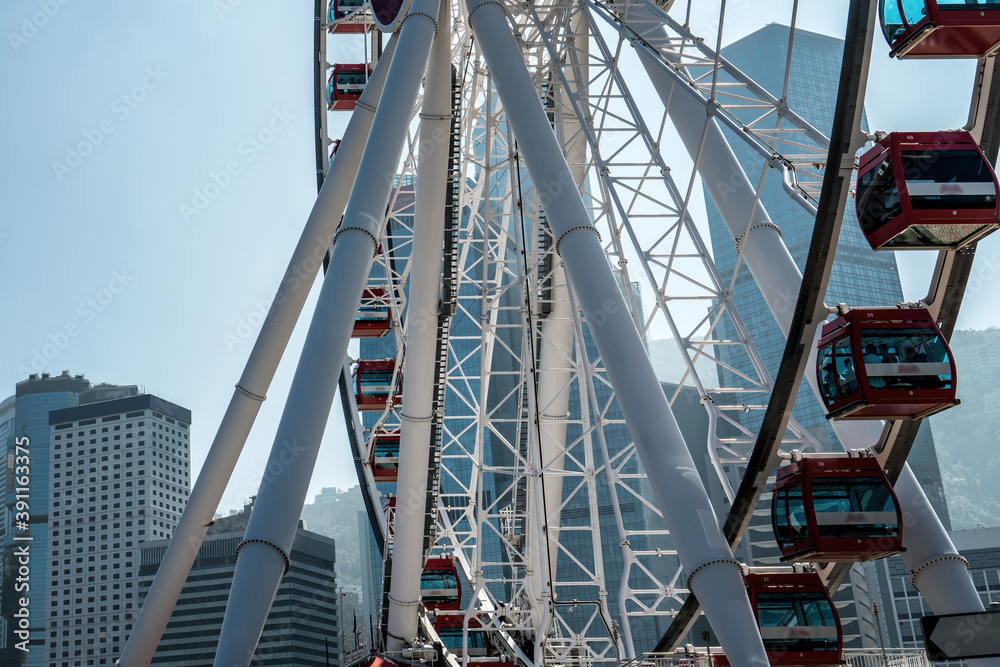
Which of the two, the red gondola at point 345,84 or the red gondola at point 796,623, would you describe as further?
the red gondola at point 345,84

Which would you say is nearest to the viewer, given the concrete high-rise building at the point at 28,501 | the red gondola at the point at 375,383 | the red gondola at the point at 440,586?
the red gondola at the point at 375,383

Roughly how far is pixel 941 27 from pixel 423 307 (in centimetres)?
1125

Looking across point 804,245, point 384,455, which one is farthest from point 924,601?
point 384,455

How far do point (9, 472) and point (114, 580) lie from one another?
2821cm

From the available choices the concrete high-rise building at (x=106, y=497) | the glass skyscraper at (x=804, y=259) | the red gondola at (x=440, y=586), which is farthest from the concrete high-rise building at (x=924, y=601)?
the concrete high-rise building at (x=106, y=497)

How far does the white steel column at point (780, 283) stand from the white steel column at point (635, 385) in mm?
3200

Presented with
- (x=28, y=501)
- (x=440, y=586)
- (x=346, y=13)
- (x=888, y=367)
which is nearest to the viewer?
(x=888, y=367)

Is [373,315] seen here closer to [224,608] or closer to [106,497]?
[224,608]

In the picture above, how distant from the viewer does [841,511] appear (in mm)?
14555

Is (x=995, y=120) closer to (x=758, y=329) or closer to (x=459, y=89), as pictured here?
(x=459, y=89)

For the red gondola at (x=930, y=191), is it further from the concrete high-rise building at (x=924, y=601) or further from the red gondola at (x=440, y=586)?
the concrete high-rise building at (x=924, y=601)

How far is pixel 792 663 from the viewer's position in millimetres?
15852

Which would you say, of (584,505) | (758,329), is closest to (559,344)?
(584,505)

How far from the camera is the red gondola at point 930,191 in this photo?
1242 centimetres
